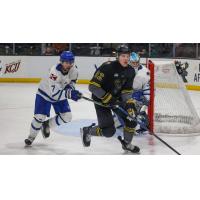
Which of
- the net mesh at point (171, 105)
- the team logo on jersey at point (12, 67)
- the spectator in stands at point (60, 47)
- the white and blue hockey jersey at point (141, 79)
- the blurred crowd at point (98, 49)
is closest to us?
the white and blue hockey jersey at point (141, 79)

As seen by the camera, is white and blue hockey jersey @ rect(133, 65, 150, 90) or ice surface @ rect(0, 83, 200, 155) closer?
ice surface @ rect(0, 83, 200, 155)

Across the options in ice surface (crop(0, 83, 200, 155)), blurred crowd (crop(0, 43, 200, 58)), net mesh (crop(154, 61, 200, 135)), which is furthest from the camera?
blurred crowd (crop(0, 43, 200, 58))

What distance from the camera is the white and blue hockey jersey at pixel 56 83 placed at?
3838 millimetres

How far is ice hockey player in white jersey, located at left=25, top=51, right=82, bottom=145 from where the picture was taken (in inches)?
149

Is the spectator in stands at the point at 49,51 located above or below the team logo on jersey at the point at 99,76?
above

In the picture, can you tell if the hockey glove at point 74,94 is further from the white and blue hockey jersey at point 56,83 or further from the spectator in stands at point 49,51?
the spectator in stands at point 49,51

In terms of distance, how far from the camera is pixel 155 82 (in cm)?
483

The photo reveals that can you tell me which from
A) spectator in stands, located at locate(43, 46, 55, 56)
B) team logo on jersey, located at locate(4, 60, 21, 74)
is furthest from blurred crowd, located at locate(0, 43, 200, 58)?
team logo on jersey, located at locate(4, 60, 21, 74)

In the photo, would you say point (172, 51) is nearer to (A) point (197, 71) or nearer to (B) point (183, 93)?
(A) point (197, 71)

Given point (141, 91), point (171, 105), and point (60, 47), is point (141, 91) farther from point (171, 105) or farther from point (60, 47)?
point (60, 47)

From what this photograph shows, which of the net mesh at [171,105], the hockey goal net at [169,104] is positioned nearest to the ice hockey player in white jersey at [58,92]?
the hockey goal net at [169,104]

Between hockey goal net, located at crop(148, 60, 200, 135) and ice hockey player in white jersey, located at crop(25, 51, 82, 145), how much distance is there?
0.92 meters

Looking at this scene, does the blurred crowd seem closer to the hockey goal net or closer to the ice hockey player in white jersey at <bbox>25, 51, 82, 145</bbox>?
the hockey goal net

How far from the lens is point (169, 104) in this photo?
15.9 feet
